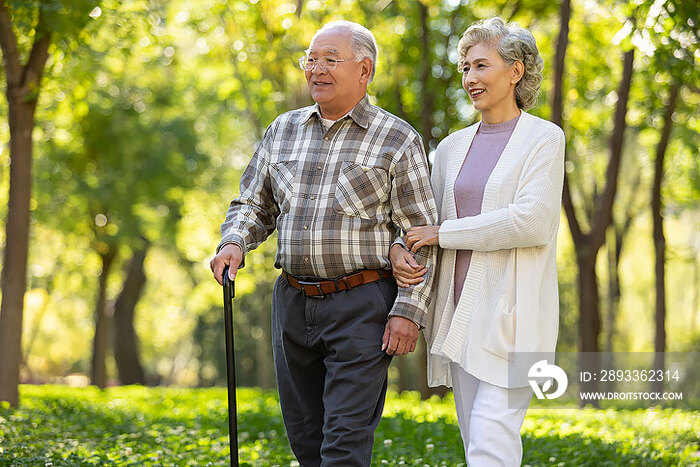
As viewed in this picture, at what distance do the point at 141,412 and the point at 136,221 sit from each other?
8197 millimetres

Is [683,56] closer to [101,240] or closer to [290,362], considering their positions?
[290,362]

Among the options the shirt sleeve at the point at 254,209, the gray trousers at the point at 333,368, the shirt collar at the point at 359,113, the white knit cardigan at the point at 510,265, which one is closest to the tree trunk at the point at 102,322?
the shirt sleeve at the point at 254,209

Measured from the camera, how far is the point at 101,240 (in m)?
17.0

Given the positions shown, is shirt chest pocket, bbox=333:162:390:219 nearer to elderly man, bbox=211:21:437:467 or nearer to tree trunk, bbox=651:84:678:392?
elderly man, bbox=211:21:437:467

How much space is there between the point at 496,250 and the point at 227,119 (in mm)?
17395

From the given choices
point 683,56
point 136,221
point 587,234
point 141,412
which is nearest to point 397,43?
point 587,234

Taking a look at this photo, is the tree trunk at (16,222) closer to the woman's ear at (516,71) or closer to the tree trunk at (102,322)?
the woman's ear at (516,71)

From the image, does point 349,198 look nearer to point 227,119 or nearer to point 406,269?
point 406,269

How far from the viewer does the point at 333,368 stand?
3658mm

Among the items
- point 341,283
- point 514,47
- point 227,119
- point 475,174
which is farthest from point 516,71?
point 227,119

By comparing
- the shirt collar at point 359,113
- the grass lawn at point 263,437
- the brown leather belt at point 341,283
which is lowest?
the grass lawn at point 263,437

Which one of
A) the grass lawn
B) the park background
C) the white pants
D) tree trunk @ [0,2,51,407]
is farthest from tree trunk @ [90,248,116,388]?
the white pants

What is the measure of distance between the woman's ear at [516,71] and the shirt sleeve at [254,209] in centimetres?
111

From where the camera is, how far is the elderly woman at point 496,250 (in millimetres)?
3562
